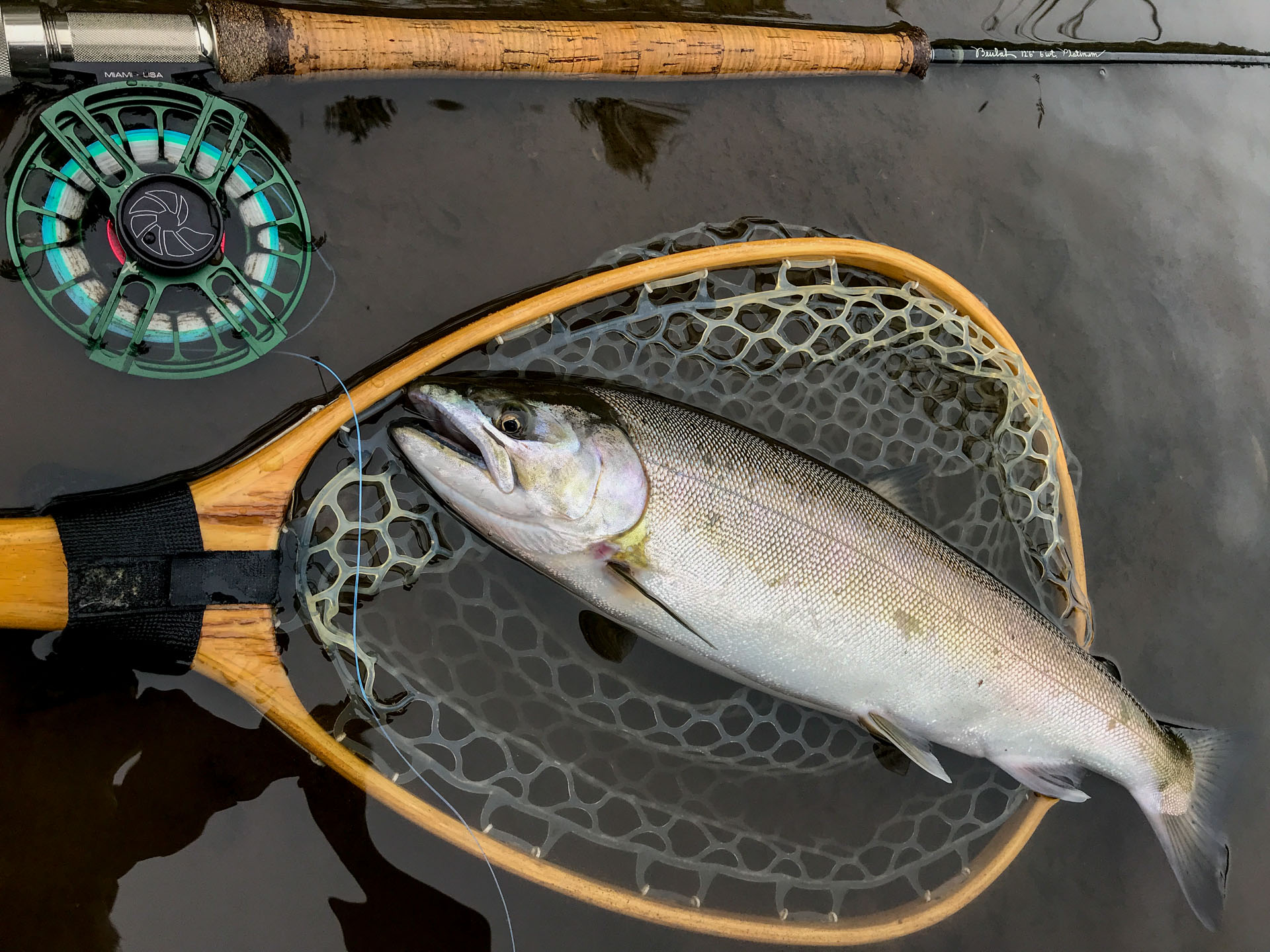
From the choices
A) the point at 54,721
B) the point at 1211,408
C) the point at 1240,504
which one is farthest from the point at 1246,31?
the point at 54,721

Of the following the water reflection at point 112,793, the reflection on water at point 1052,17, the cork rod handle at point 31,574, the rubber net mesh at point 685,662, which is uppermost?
the reflection on water at point 1052,17

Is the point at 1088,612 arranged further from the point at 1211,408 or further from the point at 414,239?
the point at 414,239

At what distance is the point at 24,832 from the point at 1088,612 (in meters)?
3.28

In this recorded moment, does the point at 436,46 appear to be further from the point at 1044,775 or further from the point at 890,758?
the point at 1044,775

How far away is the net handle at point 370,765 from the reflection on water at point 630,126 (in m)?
0.57

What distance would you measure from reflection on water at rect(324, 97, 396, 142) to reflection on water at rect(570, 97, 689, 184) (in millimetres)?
593

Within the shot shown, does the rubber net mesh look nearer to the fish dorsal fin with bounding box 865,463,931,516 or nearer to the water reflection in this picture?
the fish dorsal fin with bounding box 865,463,931,516

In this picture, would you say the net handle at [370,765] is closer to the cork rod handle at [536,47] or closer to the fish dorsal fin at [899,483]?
the fish dorsal fin at [899,483]

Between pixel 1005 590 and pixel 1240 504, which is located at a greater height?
pixel 1240 504

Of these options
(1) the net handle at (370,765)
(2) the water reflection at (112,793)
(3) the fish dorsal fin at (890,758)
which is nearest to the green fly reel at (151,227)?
(1) the net handle at (370,765)

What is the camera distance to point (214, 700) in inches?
92.0

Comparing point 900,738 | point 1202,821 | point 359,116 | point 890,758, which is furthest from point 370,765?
point 1202,821

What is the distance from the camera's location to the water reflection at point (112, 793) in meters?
2.20

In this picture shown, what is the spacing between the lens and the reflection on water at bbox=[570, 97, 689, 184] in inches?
104
